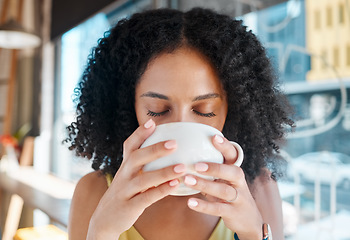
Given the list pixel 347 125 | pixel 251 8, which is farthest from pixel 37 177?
pixel 347 125

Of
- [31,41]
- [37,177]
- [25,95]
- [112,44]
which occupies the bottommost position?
[37,177]

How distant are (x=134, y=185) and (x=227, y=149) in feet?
0.59

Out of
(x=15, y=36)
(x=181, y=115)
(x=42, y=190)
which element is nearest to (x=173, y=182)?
(x=181, y=115)

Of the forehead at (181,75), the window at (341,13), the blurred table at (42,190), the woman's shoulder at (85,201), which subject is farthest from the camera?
the blurred table at (42,190)

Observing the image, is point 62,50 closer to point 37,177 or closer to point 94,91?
point 37,177

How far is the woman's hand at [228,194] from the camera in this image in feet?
1.67

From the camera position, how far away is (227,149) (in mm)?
542

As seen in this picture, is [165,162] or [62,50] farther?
[62,50]

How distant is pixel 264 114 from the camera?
0.88 m

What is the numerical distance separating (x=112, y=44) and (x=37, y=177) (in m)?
2.25

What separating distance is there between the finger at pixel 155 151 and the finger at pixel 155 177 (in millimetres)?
23

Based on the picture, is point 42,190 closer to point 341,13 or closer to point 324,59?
point 324,59

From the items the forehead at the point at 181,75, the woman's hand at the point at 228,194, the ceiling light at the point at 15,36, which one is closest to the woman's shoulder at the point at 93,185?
the forehead at the point at 181,75

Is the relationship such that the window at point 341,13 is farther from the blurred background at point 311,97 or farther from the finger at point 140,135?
the finger at point 140,135
